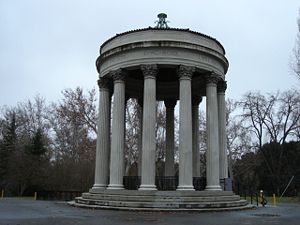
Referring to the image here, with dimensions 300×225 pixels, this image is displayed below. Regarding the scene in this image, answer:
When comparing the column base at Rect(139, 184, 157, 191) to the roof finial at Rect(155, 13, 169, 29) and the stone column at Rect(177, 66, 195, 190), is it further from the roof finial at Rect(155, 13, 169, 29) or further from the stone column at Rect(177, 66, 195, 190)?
the roof finial at Rect(155, 13, 169, 29)

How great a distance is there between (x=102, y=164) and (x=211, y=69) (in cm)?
1150

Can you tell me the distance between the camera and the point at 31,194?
52.8 meters

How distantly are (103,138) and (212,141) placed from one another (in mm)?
8792

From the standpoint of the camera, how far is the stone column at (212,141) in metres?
26.7

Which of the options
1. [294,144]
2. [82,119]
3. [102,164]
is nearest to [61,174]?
[82,119]

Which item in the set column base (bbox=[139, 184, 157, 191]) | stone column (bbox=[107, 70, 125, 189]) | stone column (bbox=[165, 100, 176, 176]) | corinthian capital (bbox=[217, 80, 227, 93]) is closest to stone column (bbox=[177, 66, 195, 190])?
column base (bbox=[139, 184, 157, 191])

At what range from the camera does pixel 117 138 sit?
26.8 metres

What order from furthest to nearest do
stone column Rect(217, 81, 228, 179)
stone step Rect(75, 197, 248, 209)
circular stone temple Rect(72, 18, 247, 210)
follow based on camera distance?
stone column Rect(217, 81, 228, 179) → circular stone temple Rect(72, 18, 247, 210) → stone step Rect(75, 197, 248, 209)

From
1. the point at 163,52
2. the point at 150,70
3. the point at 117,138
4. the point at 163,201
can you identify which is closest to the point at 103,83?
the point at 150,70

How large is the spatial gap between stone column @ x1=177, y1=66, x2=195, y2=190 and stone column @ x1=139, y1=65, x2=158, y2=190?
1904mm

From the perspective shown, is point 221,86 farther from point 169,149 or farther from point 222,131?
Result: point 169,149

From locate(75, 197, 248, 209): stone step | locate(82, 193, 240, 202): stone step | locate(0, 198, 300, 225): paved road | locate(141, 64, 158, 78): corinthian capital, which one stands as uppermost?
locate(141, 64, 158, 78): corinthian capital

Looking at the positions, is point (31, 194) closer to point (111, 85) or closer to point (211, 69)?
point (111, 85)

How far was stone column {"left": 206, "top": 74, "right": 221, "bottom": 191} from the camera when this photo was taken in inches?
1052
